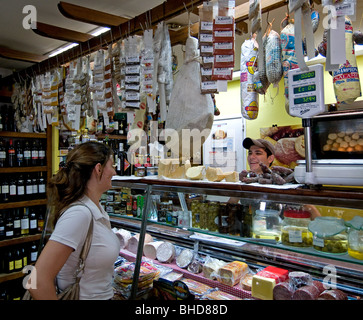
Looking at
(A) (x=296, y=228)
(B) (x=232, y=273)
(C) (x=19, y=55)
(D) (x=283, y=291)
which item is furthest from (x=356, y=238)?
(C) (x=19, y=55)

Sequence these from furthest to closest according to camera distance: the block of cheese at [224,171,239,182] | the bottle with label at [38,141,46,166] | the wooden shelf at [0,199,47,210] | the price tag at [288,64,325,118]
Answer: the bottle with label at [38,141,46,166] < the wooden shelf at [0,199,47,210] < the block of cheese at [224,171,239,182] < the price tag at [288,64,325,118]

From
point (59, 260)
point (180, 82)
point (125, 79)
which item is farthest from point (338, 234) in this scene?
point (125, 79)

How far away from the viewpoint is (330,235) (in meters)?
1.42

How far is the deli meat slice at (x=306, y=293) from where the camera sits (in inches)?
61.2

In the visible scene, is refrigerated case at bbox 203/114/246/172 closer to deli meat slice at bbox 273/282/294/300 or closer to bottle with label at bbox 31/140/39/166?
bottle with label at bbox 31/140/39/166

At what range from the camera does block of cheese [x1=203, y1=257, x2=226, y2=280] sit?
1969 millimetres

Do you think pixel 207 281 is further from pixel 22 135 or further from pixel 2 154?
pixel 22 135

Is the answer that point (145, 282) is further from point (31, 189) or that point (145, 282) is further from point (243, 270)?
point (31, 189)

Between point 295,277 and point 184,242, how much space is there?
881mm

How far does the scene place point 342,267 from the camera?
1.59 meters

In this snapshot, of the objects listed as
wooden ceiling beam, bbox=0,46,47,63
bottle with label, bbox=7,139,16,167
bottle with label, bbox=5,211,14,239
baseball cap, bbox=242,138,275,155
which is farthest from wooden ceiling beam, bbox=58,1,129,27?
bottle with label, bbox=5,211,14,239

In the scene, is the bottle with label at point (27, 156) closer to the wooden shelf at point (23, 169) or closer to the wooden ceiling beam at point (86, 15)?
the wooden shelf at point (23, 169)

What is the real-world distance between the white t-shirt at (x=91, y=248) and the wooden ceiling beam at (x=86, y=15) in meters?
1.76

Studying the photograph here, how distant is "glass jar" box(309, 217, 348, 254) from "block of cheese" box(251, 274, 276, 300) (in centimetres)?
41
